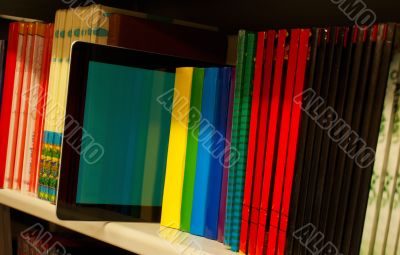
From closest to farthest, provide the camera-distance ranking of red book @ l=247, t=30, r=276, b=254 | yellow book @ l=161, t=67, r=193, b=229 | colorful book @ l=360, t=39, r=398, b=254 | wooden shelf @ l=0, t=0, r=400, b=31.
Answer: colorful book @ l=360, t=39, r=398, b=254, red book @ l=247, t=30, r=276, b=254, yellow book @ l=161, t=67, r=193, b=229, wooden shelf @ l=0, t=0, r=400, b=31

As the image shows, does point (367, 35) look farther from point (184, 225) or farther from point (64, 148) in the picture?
point (64, 148)

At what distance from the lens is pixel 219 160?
697 mm

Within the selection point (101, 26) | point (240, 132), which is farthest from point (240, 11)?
point (240, 132)

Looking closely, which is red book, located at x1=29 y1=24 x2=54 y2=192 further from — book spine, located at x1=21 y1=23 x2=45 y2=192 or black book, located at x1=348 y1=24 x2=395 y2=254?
black book, located at x1=348 y1=24 x2=395 y2=254

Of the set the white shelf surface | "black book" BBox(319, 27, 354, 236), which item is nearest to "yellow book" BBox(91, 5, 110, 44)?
the white shelf surface

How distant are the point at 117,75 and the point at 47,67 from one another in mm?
250

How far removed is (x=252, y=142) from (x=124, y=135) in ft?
0.86

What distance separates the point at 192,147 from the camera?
2.37ft

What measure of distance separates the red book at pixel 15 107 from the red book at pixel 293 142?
0.66m

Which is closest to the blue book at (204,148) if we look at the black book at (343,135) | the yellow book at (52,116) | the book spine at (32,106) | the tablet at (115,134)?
the tablet at (115,134)

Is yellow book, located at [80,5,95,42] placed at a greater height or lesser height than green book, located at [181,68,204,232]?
greater

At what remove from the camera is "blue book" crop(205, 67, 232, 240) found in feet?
2.28

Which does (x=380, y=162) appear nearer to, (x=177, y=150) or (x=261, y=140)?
(x=261, y=140)

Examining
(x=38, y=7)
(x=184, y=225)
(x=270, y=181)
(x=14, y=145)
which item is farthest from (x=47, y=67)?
(x=270, y=181)
